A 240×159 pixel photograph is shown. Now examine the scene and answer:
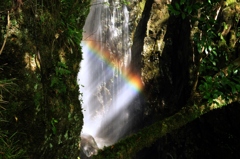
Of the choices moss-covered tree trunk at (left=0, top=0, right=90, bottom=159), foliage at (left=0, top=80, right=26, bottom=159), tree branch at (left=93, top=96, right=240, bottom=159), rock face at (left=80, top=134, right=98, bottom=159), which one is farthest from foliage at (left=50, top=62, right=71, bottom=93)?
rock face at (left=80, top=134, right=98, bottom=159)

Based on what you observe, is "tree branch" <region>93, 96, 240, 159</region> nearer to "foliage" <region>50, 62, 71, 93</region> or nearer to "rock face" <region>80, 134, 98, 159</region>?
"foliage" <region>50, 62, 71, 93</region>

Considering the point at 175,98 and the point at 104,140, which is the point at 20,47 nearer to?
the point at 175,98

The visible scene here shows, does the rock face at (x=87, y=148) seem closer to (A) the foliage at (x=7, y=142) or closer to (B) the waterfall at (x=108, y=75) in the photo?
(B) the waterfall at (x=108, y=75)

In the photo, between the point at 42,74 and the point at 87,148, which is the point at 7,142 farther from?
the point at 87,148

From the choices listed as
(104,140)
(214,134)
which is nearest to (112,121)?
(104,140)

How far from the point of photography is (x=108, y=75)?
1661 cm

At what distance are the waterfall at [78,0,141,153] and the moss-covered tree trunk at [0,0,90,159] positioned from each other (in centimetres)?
1133

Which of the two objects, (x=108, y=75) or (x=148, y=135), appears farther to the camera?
(x=108, y=75)

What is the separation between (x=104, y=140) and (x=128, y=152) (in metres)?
14.4

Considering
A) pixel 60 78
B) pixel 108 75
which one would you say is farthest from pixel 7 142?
pixel 108 75

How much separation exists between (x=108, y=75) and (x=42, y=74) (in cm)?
1417

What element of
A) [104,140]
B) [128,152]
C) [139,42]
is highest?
[128,152]

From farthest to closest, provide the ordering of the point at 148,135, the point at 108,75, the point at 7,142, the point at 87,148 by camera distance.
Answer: the point at 108,75
the point at 87,148
the point at 148,135
the point at 7,142

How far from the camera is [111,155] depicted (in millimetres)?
2109
